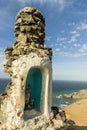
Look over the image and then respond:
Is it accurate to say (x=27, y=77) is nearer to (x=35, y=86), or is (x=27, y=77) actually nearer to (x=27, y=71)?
(x=27, y=71)

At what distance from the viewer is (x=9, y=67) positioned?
11508 millimetres

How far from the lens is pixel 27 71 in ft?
36.4

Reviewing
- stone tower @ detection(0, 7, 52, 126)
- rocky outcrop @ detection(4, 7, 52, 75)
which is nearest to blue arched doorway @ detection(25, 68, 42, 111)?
stone tower @ detection(0, 7, 52, 126)

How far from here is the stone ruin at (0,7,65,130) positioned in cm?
1102

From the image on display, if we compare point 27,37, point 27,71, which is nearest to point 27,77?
point 27,71

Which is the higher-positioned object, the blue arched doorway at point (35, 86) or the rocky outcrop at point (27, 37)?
the rocky outcrop at point (27, 37)

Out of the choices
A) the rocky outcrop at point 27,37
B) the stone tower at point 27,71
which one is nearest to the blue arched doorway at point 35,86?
the stone tower at point 27,71

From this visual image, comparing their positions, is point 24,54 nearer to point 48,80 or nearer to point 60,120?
point 48,80

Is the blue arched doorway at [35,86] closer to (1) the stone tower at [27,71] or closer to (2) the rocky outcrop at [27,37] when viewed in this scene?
(1) the stone tower at [27,71]

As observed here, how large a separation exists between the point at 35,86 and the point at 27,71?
1.57 metres

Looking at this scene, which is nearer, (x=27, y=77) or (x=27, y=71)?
(x=27, y=71)

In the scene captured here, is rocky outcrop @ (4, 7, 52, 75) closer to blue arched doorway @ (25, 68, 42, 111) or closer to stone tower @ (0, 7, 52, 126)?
stone tower @ (0, 7, 52, 126)

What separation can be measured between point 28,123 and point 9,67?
2.88 m

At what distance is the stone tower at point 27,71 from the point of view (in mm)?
11039
